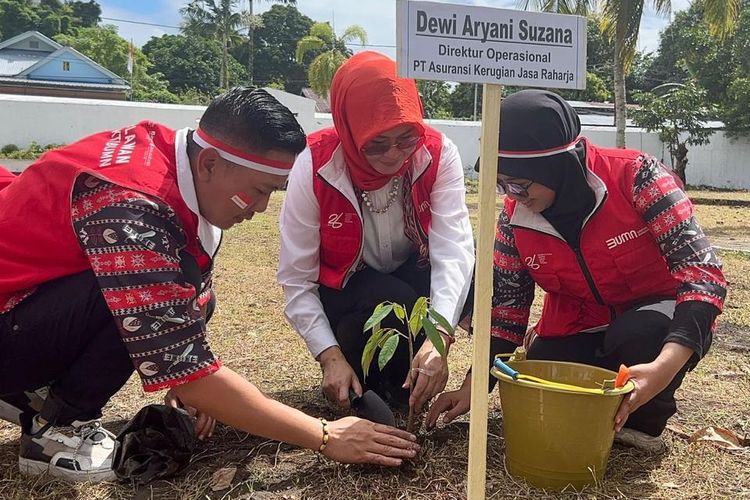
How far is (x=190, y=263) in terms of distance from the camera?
1.93 metres

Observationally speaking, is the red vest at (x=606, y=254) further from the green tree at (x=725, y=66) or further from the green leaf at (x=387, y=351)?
the green tree at (x=725, y=66)

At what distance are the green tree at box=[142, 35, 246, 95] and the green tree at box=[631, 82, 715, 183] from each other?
99.8 ft

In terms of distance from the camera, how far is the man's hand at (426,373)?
2018 mm

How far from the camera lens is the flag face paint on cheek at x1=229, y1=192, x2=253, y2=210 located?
188 centimetres

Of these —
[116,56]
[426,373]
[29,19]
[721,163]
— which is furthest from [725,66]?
[29,19]

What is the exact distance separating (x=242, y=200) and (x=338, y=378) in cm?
60

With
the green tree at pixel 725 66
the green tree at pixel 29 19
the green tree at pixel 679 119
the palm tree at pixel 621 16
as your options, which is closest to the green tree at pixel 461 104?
the green tree at pixel 725 66

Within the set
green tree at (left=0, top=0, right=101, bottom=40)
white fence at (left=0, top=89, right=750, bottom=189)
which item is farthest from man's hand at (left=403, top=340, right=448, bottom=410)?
green tree at (left=0, top=0, right=101, bottom=40)

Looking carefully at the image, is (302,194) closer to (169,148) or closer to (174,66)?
(169,148)

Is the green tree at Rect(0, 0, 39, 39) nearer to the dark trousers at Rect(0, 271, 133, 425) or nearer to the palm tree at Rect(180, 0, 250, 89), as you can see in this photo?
the palm tree at Rect(180, 0, 250, 89)

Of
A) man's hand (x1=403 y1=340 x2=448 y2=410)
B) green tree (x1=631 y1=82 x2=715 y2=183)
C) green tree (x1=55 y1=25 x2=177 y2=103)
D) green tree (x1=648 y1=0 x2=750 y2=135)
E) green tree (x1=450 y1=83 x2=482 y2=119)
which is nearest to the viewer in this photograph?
man's hand (x1=403 y1=340 x2=448 y2=410)

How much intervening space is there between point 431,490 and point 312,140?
3.90 ft

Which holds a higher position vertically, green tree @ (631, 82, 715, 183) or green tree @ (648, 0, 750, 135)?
green tree @ (648, 0, 750, 135)

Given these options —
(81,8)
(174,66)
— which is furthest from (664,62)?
(81,8)
